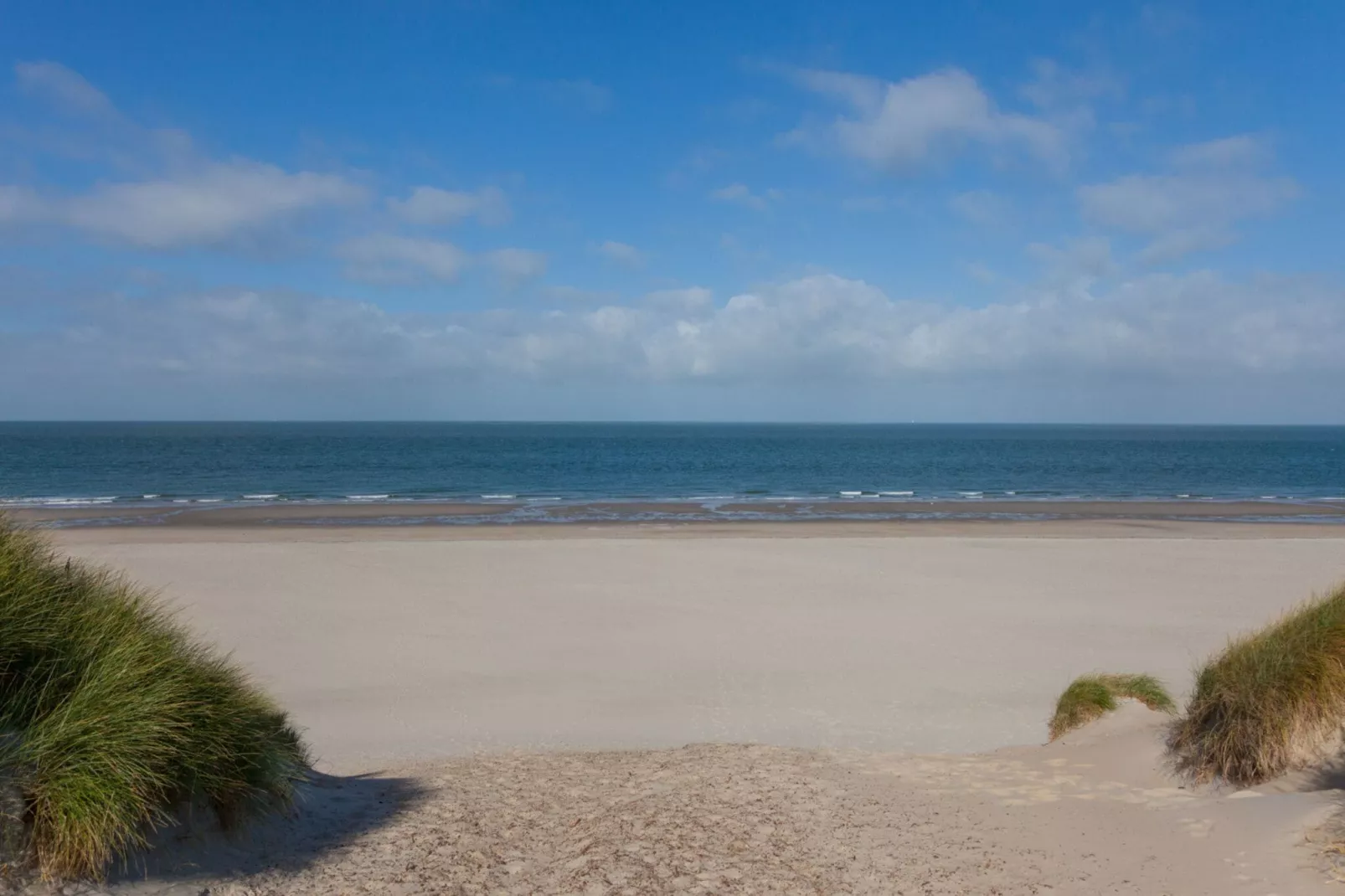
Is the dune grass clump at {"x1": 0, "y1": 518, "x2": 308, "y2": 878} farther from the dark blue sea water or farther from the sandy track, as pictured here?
the dark blue sea water

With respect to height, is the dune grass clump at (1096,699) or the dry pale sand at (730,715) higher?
the dune grass clump at (1096,699)

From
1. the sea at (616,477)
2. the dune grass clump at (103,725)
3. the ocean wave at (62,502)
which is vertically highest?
the dune grass clump at (103,725)

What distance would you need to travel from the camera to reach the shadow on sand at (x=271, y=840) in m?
4.46

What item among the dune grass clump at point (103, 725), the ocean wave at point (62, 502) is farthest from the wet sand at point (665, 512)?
the dune grass clump at point (103, 725)

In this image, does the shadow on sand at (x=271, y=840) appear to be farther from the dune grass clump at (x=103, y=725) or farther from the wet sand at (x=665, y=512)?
the wet sand at (x=665, y=512)

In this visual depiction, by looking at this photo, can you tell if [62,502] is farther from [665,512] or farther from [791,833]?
[791,833]

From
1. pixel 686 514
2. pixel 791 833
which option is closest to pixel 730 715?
pixel 791 833

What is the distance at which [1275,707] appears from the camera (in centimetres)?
613

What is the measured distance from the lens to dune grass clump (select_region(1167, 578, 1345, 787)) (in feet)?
19.8

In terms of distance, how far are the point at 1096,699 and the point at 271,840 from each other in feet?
22.6

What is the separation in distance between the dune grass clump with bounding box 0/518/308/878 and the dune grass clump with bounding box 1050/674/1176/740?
660 centimetres

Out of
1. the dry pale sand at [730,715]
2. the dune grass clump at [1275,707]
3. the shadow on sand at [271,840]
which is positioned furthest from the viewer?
the dune grass clump at [1275,707]

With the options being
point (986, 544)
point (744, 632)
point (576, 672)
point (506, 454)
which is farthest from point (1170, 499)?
point (506, 454)

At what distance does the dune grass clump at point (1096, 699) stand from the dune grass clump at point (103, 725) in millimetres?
6603
